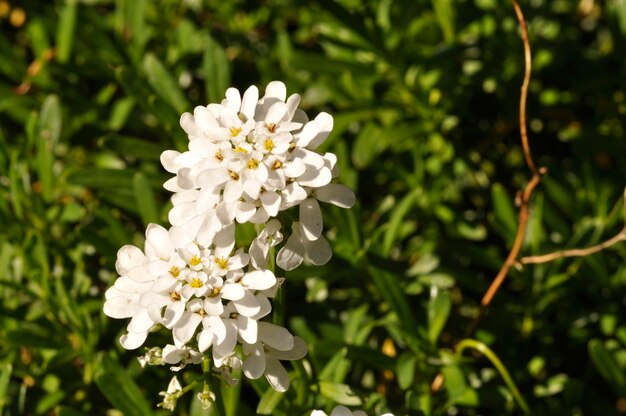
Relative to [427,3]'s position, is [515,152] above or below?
below

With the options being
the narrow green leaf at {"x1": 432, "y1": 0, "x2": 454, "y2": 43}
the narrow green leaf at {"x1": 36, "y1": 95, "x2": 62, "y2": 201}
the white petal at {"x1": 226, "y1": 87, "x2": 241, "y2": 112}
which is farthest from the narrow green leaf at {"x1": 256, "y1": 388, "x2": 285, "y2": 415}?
the narrow green leaf at {"x1": 432, "y1": 0, "x2": 454, "y2": 43}

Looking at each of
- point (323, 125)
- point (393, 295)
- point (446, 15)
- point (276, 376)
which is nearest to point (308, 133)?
point (323, 125)

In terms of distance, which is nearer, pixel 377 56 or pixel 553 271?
pixel 553 271

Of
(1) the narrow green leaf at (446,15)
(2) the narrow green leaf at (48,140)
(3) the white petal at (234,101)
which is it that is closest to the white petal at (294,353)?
(3) the white petal at (234,101)

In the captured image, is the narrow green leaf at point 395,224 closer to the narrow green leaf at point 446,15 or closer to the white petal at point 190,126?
the narrow green leaf at point 446,15

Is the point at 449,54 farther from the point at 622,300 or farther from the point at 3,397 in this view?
the point at 3,397

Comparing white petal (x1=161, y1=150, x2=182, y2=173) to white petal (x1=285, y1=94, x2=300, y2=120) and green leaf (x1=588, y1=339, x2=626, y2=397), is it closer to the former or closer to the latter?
white petal (x1=285, y1=94, x2=300, y2=120)

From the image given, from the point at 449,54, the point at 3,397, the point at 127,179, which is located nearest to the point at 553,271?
the point at 449,54
